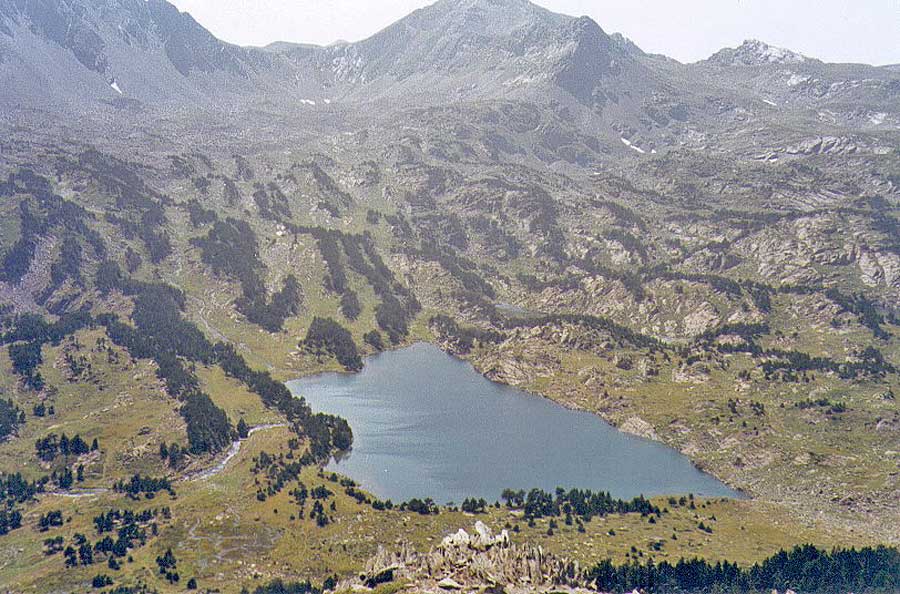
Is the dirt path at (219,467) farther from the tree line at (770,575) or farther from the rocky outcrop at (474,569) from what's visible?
the tree line at (770,575)

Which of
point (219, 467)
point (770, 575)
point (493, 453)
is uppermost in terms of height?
point (493, 453)

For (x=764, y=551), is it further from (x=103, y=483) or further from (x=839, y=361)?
(x=103, y=483)

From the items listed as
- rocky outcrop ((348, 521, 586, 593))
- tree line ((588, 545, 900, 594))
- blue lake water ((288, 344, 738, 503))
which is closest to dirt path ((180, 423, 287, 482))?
blue lake water ((288, 344, 738, 503))

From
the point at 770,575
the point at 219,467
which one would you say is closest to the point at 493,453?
the point at 219,467

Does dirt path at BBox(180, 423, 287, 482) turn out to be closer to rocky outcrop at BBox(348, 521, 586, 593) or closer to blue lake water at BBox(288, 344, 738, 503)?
blue lake water at BBox(288, 344, 738, 503)

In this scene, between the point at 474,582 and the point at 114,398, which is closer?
the point at 474,582

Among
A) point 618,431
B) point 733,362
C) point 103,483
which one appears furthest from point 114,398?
point 733,362

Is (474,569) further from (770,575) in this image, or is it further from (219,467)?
(219,467)
